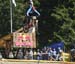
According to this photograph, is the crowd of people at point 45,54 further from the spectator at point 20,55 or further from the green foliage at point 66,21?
the green foliage at point 66,21

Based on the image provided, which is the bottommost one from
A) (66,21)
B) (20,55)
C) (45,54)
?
(20,55)

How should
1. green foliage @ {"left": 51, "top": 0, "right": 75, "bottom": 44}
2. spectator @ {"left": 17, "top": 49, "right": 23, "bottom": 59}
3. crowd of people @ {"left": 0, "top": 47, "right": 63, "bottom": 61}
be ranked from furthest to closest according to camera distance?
1. green foliage @ {"left": 51, "top": 0, "right": 75, "bottom": 44}
2. spectator @ {"left": 17, "top": 49, "right": 23, "bottom": 59}
3. crowd of people @ {"left": 0, "top": 47, "right": 63, "bottom": 61}

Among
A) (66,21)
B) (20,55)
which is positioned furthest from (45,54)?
(66,21)

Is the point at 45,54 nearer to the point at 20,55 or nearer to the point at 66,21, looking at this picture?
the point at 20,55

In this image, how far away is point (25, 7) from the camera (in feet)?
160

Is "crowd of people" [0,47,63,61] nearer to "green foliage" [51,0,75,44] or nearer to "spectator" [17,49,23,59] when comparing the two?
"spectator" [17,49,23,59]

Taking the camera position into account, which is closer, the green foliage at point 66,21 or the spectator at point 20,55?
the spectator at point 20,55

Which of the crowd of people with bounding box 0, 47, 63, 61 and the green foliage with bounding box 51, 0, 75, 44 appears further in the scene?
the green foliage with bounding box 51, 0, 75, 44

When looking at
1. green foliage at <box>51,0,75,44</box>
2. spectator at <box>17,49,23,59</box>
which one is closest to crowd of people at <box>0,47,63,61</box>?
spectator at <box>17,49,23,59</box>

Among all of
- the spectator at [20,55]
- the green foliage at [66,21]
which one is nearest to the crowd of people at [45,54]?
A: the spectator at [20,55]

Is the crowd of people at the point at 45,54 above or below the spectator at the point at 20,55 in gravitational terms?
above

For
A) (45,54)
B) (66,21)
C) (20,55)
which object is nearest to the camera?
(45,54)

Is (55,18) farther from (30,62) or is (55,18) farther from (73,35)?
(30,62)

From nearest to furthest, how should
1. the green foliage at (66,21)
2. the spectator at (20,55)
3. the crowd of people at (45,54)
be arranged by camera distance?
1. the crowd of people at (45,54)
2. the spectator at (20,55)
3. the green foliage at (66,21)
